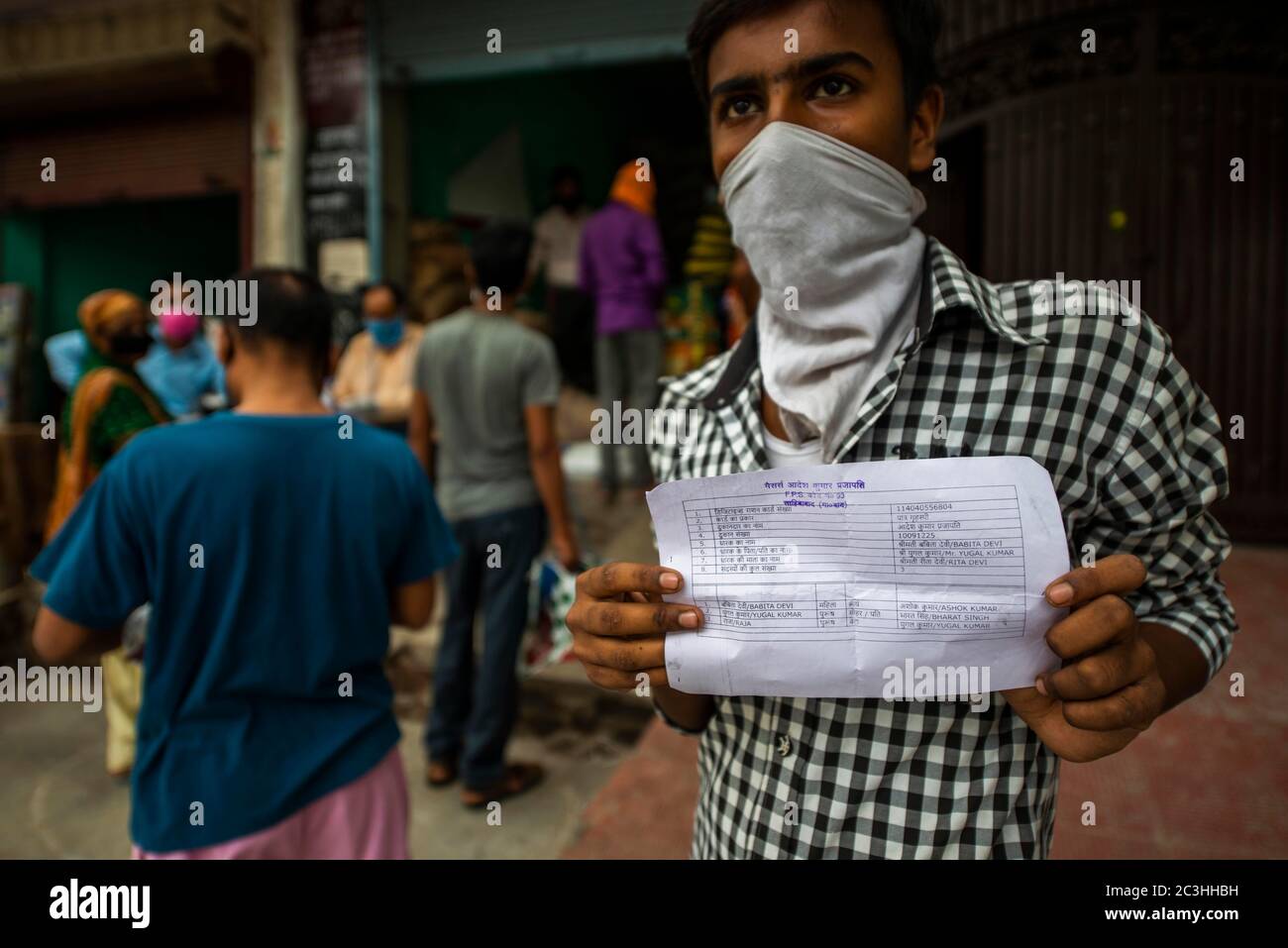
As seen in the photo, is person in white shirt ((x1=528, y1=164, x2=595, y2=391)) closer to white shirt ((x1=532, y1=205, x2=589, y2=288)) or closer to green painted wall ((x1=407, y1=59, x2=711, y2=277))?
white shirt ((x1=532, y1=205, x2=589, y2=288))

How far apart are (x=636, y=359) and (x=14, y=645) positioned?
153 inches

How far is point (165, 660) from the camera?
1.51m

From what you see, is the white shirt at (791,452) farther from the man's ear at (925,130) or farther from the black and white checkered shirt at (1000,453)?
the man's ear at (925,130)

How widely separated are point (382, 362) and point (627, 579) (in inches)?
155

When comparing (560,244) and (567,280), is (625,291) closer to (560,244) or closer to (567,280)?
(567,280)

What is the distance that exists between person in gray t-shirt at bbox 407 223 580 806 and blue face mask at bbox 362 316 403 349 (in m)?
1.52

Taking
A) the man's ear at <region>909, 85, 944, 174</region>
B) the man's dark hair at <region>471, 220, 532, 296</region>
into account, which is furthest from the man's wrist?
the man's dark hair at <region>471, 220, 532, 296</region>

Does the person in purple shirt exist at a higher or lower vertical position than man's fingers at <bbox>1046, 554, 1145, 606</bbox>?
higher

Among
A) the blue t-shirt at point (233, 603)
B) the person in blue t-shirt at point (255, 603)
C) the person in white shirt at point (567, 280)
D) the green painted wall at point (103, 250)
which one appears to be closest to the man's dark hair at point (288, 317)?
the person in blue t-shirt at point (255, 603)

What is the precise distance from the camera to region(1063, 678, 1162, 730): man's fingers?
2.47 ft

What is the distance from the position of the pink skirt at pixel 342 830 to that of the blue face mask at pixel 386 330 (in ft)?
10.2

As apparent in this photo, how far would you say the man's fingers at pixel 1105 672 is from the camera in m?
0.74

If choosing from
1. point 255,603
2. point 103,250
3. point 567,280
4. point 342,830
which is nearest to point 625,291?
point 567,280

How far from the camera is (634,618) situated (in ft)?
2.80
